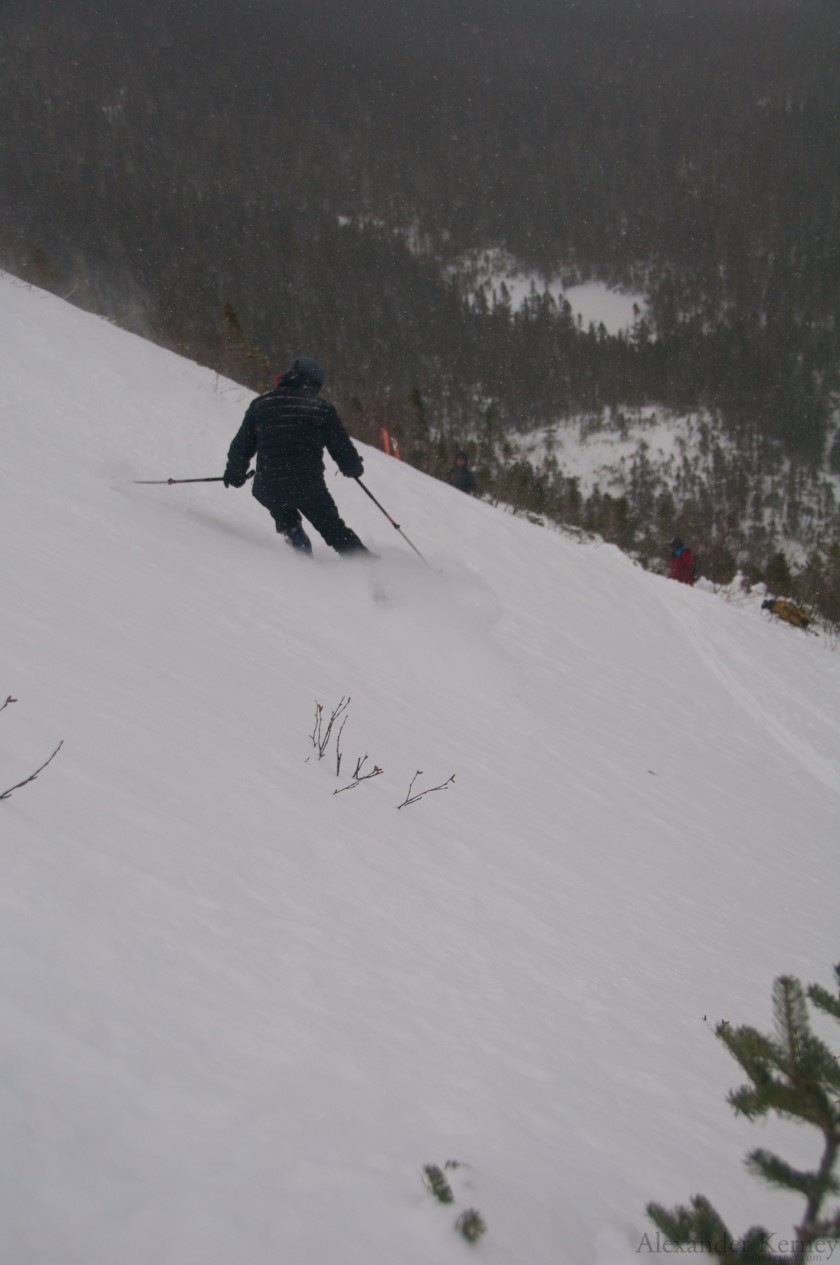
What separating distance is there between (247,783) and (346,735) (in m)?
0.98

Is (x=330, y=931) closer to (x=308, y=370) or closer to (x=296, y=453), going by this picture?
(x=296, y=453)

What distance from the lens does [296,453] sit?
19.1 ft

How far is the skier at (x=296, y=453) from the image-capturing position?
5742mm

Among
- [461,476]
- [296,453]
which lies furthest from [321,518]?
[461,476]

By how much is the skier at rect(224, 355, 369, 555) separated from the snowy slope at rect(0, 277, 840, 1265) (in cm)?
58

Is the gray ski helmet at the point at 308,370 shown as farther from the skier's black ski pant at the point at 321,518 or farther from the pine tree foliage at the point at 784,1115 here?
the pine tree foliage at the point at 784,1115

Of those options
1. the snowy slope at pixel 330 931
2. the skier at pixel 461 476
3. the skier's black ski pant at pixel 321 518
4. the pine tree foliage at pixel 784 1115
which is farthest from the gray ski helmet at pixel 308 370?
the skier at pixel 461 476

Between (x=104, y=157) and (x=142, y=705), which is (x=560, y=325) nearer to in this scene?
(x=104, y=157)

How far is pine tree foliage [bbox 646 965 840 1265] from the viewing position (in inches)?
33.4

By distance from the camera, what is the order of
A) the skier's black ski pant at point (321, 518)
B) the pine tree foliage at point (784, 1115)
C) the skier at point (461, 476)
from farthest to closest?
the skier at point (461, 476) → the skier's black ski pant at point (321, 518) → the pine tree foliage at point (784, 1115)

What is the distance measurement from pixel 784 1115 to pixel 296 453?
5409 mm

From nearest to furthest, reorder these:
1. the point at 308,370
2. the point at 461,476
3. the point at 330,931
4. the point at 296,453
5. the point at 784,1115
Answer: the point at 784,1115, the point at 330,931, the point at 308,370, the point at 296,453, the point at 461,476

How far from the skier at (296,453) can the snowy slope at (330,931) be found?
58 centimetres

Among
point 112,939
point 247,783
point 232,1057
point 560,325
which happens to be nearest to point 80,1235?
point 232,1057
